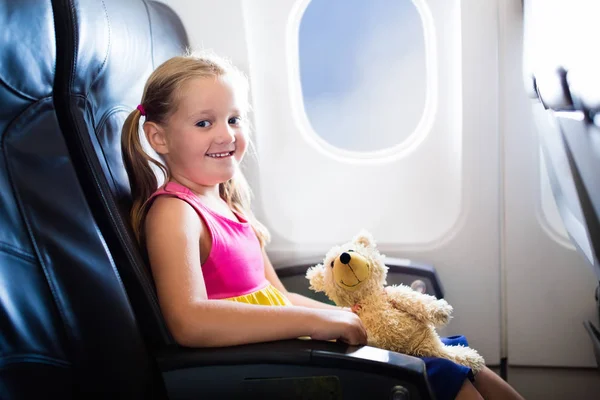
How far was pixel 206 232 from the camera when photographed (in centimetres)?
159

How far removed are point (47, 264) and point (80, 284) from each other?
2.9 inches

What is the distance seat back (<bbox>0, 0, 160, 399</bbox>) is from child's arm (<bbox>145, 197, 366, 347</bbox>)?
10cm

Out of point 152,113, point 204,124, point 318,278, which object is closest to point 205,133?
point 204,124

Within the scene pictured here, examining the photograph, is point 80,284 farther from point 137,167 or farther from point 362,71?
point 362,71

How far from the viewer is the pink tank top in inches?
62.6

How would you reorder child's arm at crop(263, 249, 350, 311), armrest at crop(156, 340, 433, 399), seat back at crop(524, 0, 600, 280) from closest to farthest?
seat back at crop(524, 0, 600, 280) → armrest at crop(156, 340, 433, 399) → child's arm at crop(263, 249, 350, 311)

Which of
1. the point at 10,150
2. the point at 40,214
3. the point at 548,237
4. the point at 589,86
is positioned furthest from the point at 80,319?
the point at 548,237

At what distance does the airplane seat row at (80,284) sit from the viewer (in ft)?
4.06

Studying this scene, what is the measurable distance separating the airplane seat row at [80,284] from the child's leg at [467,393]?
24 cm

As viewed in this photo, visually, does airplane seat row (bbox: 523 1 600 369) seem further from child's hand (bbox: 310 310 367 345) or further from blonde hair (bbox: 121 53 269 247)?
blonde hair (bbox: 121 53 269 247)

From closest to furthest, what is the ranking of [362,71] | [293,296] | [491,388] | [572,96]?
[572,96], [491,388], [293,296], [362,71]

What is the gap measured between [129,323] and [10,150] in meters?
0.41

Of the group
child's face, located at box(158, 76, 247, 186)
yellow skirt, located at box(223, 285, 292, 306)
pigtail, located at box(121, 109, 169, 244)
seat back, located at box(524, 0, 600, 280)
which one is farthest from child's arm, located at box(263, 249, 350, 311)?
seat back, located at box(524, 0, 600, 280)

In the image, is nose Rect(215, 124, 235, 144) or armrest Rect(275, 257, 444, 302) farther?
armrest Rect(275, 257, 444, 302)
